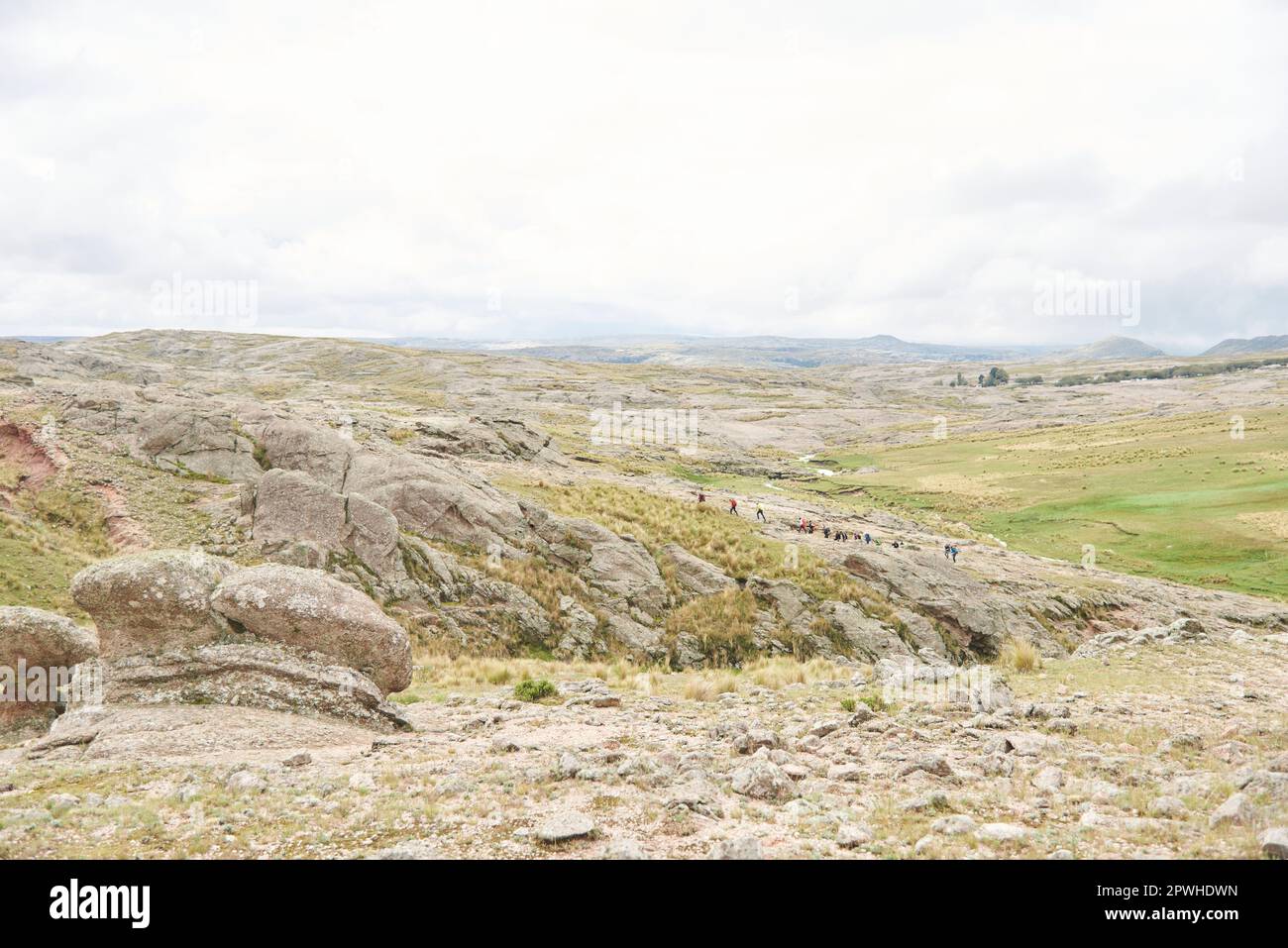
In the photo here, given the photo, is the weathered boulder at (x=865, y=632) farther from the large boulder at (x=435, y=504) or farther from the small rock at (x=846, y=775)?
Result: the small rock at (x=846, y=775)

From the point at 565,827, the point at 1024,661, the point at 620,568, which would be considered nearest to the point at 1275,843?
the point at 565,827

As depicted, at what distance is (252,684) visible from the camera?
1371cm

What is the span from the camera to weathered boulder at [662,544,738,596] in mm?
29406

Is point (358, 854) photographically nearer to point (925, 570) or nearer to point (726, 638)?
point (726, 638)

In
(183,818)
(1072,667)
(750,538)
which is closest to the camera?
(183,818)

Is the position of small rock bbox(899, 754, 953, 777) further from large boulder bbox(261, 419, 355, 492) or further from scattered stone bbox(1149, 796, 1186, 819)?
large boulder bbox(261, 419, 355, 492)

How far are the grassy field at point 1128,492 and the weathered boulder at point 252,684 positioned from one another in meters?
53.3

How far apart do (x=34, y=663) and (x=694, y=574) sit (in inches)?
884

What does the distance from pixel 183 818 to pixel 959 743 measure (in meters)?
12.9

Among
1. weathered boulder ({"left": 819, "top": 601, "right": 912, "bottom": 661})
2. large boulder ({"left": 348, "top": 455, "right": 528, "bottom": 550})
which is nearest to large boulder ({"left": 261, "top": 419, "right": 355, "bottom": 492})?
large boulder ({"left": 348, "top": 455, "right": 528, "bottom": 550})

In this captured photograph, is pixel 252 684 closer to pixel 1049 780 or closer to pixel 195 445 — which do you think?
pixel 1049 780

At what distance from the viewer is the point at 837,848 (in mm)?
8305

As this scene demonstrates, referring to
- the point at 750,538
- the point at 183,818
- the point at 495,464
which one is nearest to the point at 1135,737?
the point at 183,818

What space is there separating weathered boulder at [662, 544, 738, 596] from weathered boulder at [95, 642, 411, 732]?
55.4 feet
